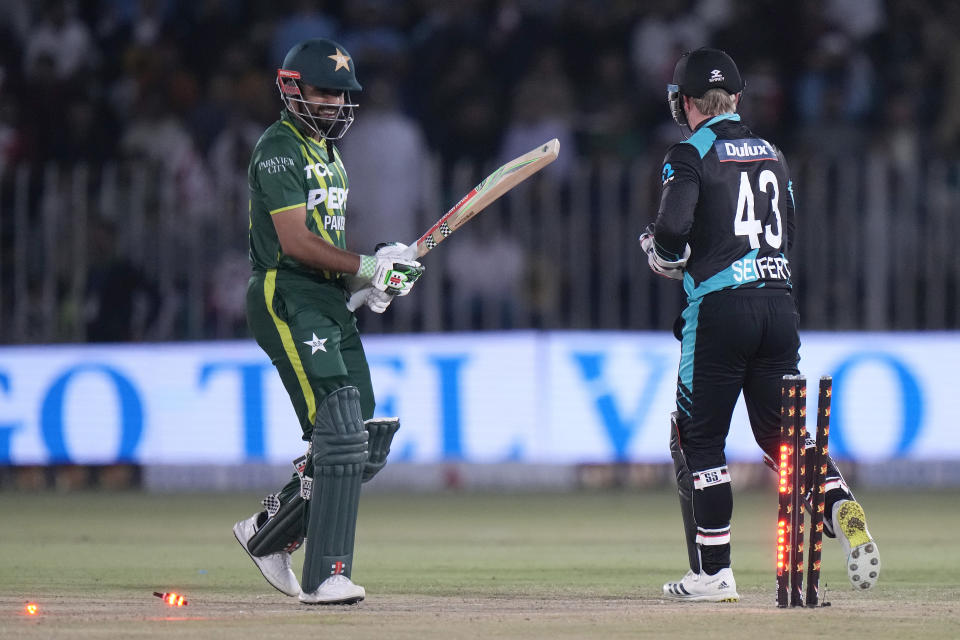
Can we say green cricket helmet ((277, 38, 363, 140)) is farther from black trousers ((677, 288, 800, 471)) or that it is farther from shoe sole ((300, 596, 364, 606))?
shoe sole ((300, 596, 364, 606))

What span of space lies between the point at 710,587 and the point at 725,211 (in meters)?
1.57

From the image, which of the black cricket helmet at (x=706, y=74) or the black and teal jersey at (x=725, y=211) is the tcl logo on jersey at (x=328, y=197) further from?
the black cricket helmet at (x=706, y=74)

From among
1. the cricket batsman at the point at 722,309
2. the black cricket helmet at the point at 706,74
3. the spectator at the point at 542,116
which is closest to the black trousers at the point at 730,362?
the cricket batsman at the point at 722,309

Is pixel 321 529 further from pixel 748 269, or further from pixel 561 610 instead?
pixel 748 269

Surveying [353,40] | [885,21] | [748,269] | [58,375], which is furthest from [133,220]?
[748,269]

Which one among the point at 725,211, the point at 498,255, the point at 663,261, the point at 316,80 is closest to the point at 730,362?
the point at 663,261

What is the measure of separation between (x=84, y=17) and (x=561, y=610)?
11.2 meters

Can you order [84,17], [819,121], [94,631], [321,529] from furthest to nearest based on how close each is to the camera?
1. [84,17]
2. [819,121]
3. [321,529]
4. [94,631]

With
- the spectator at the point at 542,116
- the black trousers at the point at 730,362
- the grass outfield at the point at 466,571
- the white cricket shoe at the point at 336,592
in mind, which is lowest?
the grass outfield at the point at 466,571

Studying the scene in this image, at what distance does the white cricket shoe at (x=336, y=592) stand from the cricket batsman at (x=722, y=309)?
1.42 metres

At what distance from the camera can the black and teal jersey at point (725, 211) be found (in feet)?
23.1

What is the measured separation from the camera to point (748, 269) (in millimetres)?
7055

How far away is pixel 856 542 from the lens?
6.97 meters

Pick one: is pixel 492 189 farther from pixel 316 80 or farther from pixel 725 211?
pixel 725 211
